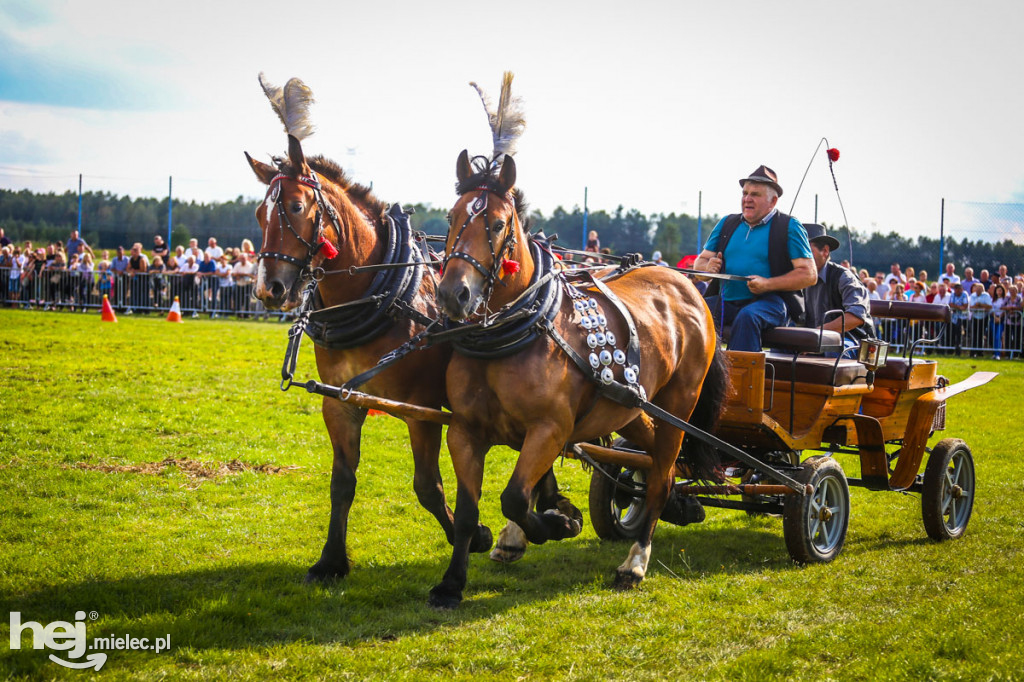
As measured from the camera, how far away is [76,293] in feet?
70.9

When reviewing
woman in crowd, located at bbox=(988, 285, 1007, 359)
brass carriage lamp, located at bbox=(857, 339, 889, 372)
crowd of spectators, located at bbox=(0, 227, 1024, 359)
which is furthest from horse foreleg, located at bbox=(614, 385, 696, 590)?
woman in crowd, located at bbox=(988, 285, 1007, 359)

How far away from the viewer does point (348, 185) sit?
5.44m

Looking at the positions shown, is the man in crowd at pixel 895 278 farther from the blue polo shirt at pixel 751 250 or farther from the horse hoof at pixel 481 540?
the horse hoof at pixel 481 540

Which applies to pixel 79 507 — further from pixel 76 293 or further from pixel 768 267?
pixel 76 293

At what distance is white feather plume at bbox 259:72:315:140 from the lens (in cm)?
516

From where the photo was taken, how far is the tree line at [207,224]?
24.0 m

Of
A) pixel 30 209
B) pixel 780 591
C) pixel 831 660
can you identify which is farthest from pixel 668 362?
pixel 30 209

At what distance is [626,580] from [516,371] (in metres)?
1.61

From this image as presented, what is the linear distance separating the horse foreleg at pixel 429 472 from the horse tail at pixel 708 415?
1.64 metres

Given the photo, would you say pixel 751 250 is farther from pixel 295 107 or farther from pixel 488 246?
pixel 295 107

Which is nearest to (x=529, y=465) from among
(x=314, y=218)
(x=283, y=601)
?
(x=283, y=601)

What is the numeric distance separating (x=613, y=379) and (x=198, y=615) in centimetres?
244

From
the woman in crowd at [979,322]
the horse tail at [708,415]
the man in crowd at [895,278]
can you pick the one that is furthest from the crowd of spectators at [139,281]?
the horse tail at [708,415]

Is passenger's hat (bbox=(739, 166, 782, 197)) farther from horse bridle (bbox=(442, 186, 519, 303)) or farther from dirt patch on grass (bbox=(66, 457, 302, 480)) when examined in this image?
dirt patch on grass (bbox=(66, 457, 302, 480))
